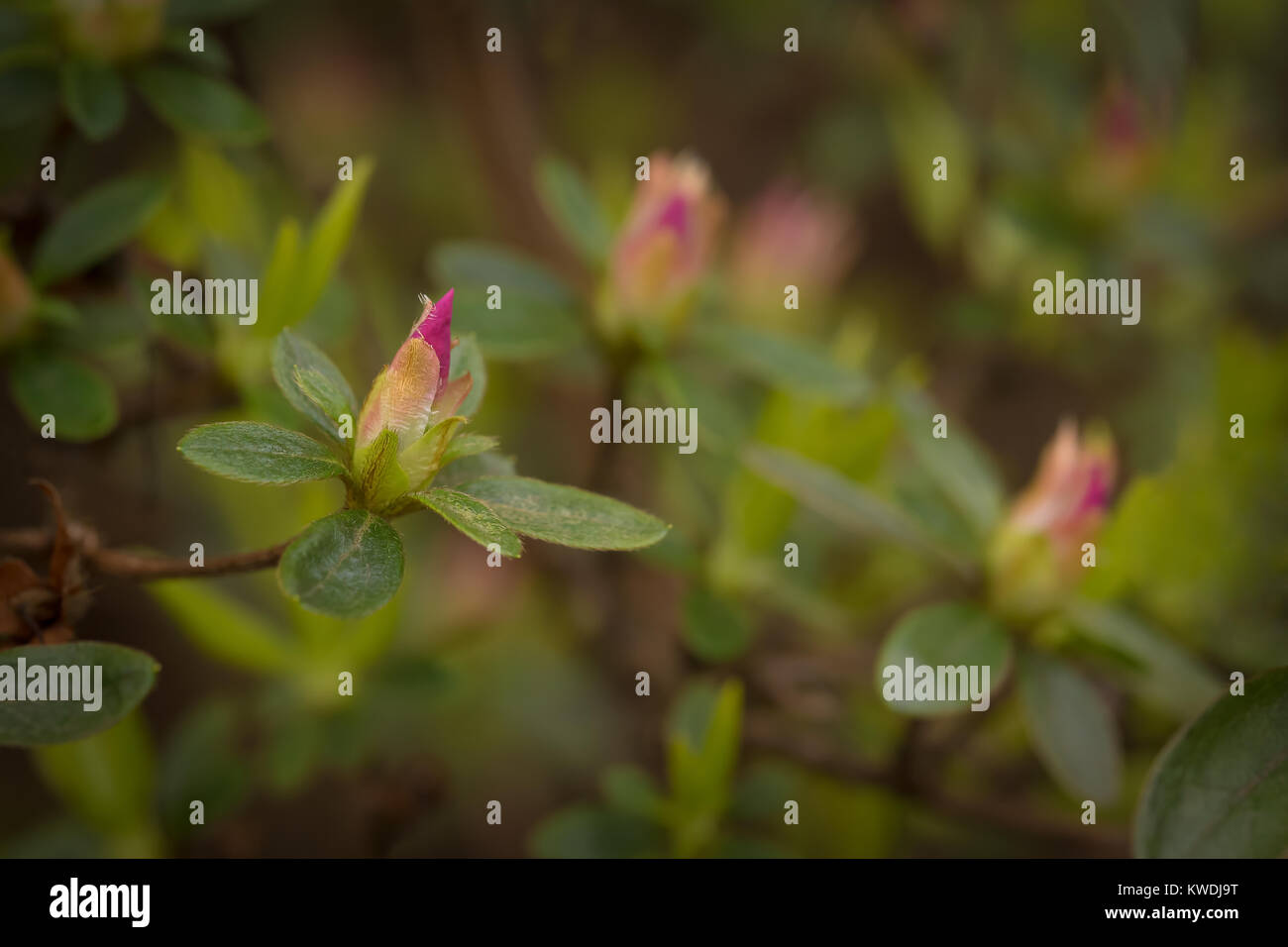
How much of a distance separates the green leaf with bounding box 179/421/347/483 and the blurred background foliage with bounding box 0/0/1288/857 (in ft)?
0.50

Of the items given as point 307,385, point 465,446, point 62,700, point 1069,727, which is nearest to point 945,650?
point 1069,727

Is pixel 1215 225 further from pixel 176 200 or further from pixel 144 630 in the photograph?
pixel 144 630

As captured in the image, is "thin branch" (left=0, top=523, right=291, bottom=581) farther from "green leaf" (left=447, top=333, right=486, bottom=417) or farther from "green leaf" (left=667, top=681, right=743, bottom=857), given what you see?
"green leaf" (left=667, top=681, right=743, bottom=857)

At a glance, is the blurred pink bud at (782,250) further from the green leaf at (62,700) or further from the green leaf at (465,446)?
the green leaf at (62,700)

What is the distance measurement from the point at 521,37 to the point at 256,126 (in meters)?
0.77

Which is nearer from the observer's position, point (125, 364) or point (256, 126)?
point (256, 126)

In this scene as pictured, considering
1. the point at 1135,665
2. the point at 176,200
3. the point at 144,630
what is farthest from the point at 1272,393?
the point at 144,630

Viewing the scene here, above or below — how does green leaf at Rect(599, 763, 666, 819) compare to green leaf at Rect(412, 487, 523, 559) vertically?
below

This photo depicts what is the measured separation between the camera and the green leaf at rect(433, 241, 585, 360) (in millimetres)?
916

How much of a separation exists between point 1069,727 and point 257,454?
27.0 inches

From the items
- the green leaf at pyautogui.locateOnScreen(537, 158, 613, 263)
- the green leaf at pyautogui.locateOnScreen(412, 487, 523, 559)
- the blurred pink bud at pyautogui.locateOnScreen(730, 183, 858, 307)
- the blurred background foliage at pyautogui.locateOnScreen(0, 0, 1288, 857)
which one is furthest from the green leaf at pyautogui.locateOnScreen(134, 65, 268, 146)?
Result: the blurred pink bud at pyautogui.locateOnScreen(730, 183, 858, 307)

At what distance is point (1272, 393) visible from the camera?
1.20 metres

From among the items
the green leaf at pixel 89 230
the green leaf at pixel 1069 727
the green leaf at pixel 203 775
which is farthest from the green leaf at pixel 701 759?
the green leaf at pixel 89 230
